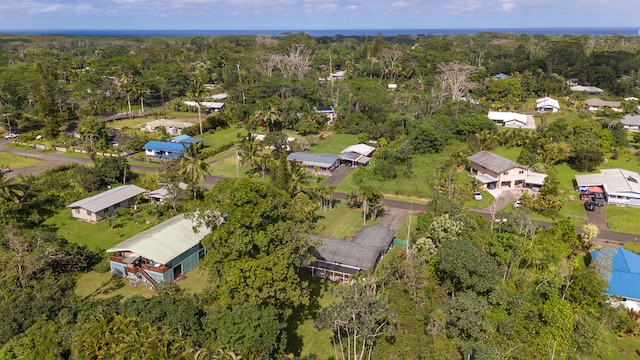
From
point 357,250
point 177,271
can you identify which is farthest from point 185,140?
point 357,250

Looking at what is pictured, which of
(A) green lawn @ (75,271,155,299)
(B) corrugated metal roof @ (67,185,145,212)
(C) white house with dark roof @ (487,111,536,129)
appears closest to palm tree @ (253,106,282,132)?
(B) corrugated metal roof @ (67,185,145,212)

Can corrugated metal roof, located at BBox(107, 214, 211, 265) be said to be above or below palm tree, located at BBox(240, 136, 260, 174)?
below

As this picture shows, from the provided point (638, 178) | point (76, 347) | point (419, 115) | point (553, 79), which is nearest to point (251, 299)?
point (76, 347)

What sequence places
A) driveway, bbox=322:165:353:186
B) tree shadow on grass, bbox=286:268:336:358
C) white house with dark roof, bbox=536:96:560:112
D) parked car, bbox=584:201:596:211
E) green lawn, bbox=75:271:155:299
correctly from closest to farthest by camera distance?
tree shadow on grass, bbox=286:268:336:358 → green lawn, bbox=75:271:155:299 → parked car, bbox=584:201:596:211 → driveway, bbox=322:165:353:186 → white house with dark roof, bbox=536:96:560:112

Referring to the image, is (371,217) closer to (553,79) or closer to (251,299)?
(251,299)

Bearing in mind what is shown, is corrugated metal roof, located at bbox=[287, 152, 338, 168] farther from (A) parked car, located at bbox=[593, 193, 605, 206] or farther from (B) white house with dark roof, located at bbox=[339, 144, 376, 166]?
(A) parked car, located at bbox=[593, 193, 605, 206]

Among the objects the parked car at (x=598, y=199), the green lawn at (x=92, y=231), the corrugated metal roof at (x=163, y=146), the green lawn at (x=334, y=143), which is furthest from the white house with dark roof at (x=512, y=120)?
the green lawn at (x=92, y=231)
